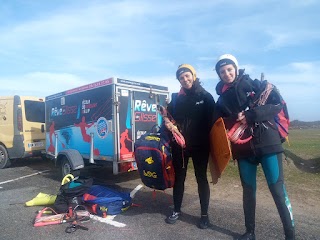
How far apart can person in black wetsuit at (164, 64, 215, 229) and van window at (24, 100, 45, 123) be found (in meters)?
7.29

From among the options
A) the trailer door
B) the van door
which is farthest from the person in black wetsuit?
the van door

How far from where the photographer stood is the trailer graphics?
253 inches

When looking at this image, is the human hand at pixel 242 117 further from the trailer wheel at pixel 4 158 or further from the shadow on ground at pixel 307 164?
the trailer wheel at pixel 4 158

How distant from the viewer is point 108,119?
21.3ft

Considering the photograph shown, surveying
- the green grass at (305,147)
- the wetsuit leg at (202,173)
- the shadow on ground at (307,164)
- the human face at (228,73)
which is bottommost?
the shadow on ground at (307,164)

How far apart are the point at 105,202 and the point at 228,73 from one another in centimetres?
276

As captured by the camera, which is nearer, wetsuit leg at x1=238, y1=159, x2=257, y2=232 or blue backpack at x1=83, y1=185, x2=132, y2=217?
wetsuit leg at x1=238, y1=159, x2=257, y2=232

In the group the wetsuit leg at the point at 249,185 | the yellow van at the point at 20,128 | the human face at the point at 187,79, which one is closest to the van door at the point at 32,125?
the yellow van at the point at 20,128

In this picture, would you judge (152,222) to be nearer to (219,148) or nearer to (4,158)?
(219,148)

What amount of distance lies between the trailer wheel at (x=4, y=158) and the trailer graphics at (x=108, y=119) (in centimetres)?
338

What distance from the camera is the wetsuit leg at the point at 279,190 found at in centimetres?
321

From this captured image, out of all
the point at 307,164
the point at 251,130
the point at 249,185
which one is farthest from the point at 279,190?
the point at 307,164

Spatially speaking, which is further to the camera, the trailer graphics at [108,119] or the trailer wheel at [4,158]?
the trailer wheel at [4,158]

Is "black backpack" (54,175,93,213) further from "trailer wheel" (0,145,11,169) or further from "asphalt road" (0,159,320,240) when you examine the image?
"trailer wheel" (0,145,11,169)
